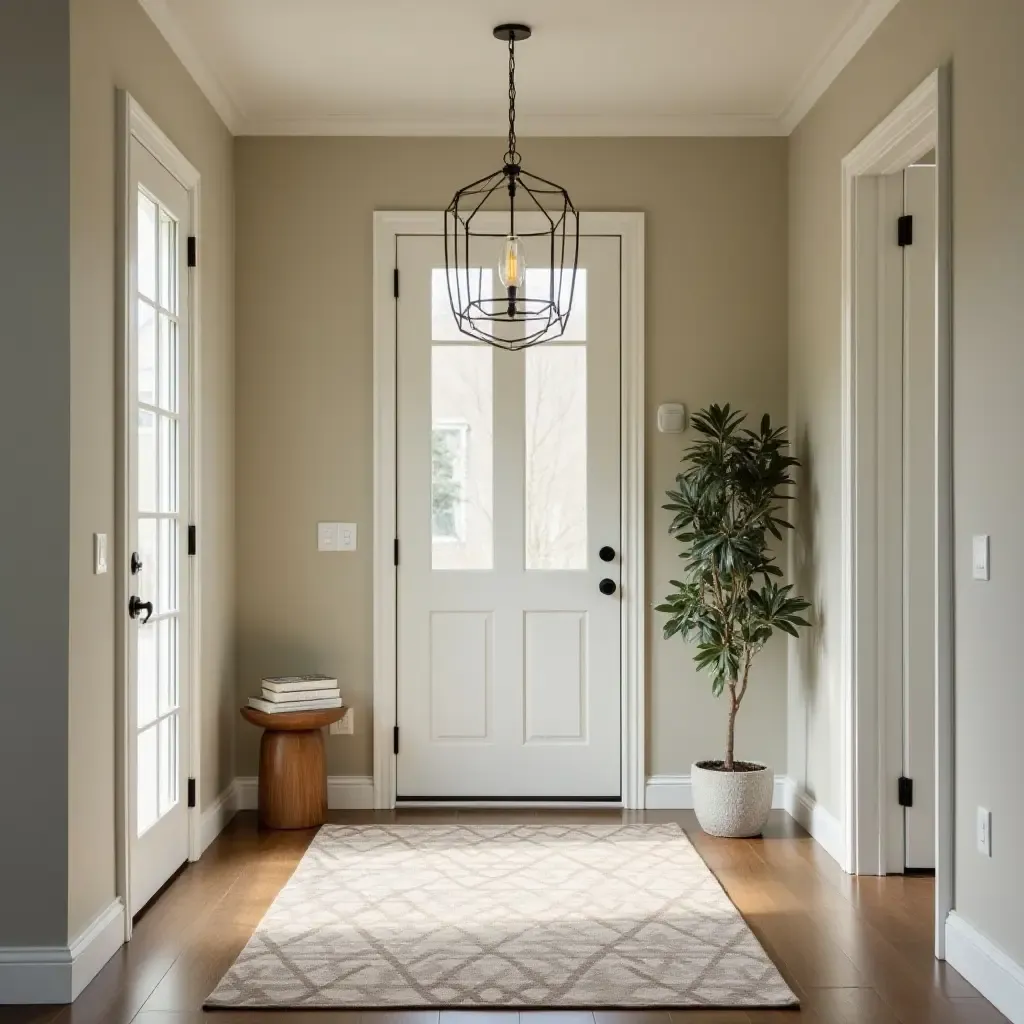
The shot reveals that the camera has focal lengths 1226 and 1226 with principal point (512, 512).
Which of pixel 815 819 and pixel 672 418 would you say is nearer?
pixel 815 819

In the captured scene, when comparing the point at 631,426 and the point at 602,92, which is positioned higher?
the point at 602,92

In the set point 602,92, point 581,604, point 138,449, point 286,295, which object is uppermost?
point 602,92

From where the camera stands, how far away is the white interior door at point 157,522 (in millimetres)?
3465

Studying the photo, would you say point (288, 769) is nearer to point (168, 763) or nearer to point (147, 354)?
point (168, 763)

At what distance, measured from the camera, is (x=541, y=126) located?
16.1ft

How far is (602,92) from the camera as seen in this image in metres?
4.61

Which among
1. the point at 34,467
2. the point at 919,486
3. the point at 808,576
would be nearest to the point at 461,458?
the point at 808,576

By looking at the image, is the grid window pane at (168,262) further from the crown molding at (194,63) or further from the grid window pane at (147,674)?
the grid window pane at (147,674)

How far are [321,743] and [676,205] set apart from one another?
255 centimetres

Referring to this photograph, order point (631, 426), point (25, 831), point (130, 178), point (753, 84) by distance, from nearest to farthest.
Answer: point (25, 831) < point (130, 178) < point (753, 84) < point (631, 426)

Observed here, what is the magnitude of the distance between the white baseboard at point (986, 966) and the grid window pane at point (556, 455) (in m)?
2.20

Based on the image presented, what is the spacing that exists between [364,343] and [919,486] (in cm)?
221

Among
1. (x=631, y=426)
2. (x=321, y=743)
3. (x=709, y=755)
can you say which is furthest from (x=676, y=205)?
(x=321, y=743)

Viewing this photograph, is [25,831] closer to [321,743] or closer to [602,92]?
[321,743]
